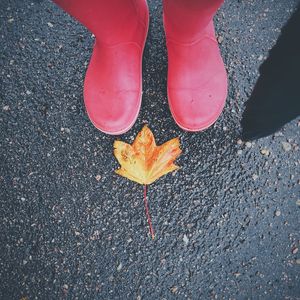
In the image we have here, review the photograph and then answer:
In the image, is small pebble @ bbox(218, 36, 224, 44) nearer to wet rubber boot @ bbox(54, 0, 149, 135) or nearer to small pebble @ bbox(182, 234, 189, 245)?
wet rubber boot @ bbox(54, 0, 149, 135)

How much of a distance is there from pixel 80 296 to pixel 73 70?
3.52ft

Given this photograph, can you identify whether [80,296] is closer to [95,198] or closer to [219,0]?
[95,198]

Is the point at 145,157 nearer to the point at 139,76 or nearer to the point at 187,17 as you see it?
the point at 139,76

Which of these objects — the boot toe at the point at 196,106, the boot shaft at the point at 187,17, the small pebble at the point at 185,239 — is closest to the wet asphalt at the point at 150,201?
the small pebble at the point at 185,239

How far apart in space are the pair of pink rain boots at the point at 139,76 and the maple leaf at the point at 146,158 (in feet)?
0.34

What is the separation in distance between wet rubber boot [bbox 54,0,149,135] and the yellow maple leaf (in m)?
0.10

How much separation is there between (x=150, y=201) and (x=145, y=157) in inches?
8.3

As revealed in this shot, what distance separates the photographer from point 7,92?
1.62 meters

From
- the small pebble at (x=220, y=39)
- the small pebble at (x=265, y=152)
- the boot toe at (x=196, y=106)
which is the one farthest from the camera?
the small pebble at (x=220, y=39)

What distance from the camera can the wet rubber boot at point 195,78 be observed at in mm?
1282

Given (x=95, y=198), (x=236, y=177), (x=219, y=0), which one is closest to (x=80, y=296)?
(x=95, y=198)

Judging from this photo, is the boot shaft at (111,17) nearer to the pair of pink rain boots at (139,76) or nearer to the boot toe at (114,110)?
the pair of pink rain boots at (139,76)

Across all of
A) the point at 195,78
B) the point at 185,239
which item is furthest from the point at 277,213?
the point at 195,78

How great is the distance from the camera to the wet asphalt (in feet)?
4.73
